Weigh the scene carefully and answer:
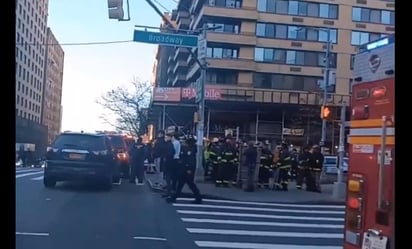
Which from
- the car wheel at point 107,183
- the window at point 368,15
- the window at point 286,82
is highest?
the window at point 368,15

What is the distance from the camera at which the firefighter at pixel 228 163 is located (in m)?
19.9

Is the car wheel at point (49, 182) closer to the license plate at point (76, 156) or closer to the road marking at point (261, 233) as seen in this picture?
the license plate at point (76, 156)

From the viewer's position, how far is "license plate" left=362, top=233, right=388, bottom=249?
4758 mm

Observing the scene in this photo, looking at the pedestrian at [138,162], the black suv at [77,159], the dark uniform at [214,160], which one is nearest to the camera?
the black suv at [77,159]

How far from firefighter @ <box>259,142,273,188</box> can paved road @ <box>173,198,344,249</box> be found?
3.03 m

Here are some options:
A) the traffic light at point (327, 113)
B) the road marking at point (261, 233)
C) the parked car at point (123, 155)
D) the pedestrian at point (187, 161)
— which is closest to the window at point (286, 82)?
the parked car at point (123, 155)

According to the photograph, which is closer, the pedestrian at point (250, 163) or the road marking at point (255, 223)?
the road marking at point (255, 223)

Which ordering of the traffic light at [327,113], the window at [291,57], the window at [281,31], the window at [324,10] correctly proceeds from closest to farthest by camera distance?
1. the traffic light at [327,113]
2. the window at [324,10]
3. the window at [281,31]
4. the window at [291,57]

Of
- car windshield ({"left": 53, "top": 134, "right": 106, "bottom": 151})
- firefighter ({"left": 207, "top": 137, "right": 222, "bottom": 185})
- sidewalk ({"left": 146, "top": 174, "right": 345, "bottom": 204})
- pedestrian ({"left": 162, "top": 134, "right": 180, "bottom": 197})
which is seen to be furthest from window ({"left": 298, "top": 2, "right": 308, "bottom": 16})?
A: pedestrian ({"left": 162, "top": 134, "right": 180, "bottom": 197})

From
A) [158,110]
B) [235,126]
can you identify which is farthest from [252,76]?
[158,110]

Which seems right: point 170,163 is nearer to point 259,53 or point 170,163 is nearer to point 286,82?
point 259,53

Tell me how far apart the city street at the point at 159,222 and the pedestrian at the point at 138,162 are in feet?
11.2
